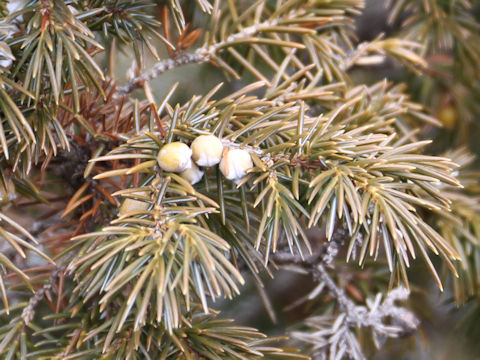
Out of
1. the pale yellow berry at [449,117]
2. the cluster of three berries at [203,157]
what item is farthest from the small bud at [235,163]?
the pale yellow berry at [449,117]

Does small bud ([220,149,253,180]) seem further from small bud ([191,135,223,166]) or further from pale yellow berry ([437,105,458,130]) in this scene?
pale yellow berry ([437,105,458,130])

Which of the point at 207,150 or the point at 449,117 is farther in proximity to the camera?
the point at 449,117

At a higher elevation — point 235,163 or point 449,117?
point 235,163

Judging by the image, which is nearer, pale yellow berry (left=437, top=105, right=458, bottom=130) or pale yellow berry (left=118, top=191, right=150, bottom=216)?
pale yellow berry (left=118, top=191, right=150, bottom=216)

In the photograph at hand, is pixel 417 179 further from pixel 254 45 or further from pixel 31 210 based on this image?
pixel 31 210

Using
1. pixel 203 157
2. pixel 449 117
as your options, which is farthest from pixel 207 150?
pixel 449 117

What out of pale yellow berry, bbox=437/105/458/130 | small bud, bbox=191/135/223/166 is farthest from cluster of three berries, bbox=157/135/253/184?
pale yellow berry, bbox=437/105/458/130

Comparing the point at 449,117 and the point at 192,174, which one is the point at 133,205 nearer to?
the point at 192,174

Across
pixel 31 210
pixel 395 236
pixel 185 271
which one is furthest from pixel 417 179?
pixel 31 210
